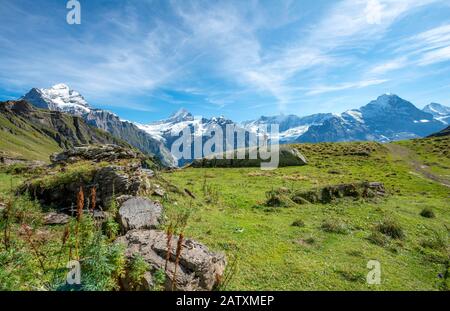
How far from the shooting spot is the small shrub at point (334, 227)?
20430 millimetres

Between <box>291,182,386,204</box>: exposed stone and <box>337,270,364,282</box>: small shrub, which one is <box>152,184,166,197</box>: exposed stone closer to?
<box>291,182,386,204</box>: exposed stone

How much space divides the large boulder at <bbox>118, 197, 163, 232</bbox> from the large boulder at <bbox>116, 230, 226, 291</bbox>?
3100 mm

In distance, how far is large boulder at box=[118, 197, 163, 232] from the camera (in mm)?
15492

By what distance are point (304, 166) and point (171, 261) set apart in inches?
2329

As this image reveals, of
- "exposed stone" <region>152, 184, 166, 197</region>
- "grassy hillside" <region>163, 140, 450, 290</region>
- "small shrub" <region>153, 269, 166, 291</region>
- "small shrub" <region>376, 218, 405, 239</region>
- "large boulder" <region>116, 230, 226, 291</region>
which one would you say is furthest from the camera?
"exposed stone" <region>152, 184, 166, 197</region>

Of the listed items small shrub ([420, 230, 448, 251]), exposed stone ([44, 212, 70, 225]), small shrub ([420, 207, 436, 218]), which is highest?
exposed stone ([44, 212, 70, 225])

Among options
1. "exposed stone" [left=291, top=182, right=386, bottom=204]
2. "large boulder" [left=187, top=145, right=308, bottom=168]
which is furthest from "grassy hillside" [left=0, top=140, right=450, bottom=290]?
"large boulder" [left=187, top=145, right=308, bottom=168]

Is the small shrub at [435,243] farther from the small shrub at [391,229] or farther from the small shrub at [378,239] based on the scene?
the small shrub at [378,239]

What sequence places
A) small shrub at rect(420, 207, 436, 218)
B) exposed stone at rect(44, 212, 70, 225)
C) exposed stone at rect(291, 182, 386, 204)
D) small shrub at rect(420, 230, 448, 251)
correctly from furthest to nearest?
1. exposed stone at rect(291, 182, 386, 204)
2. small shrub at rect(420, 207, 436, 218)
3. small shrub at rect(420, 230, 448, 251)
4. exposed stone at rect(44, 212, 70, 225)

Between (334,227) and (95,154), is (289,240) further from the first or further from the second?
(95,154)

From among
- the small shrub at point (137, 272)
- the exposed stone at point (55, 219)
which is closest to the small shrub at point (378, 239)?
the small shrub at point (137, 272)
